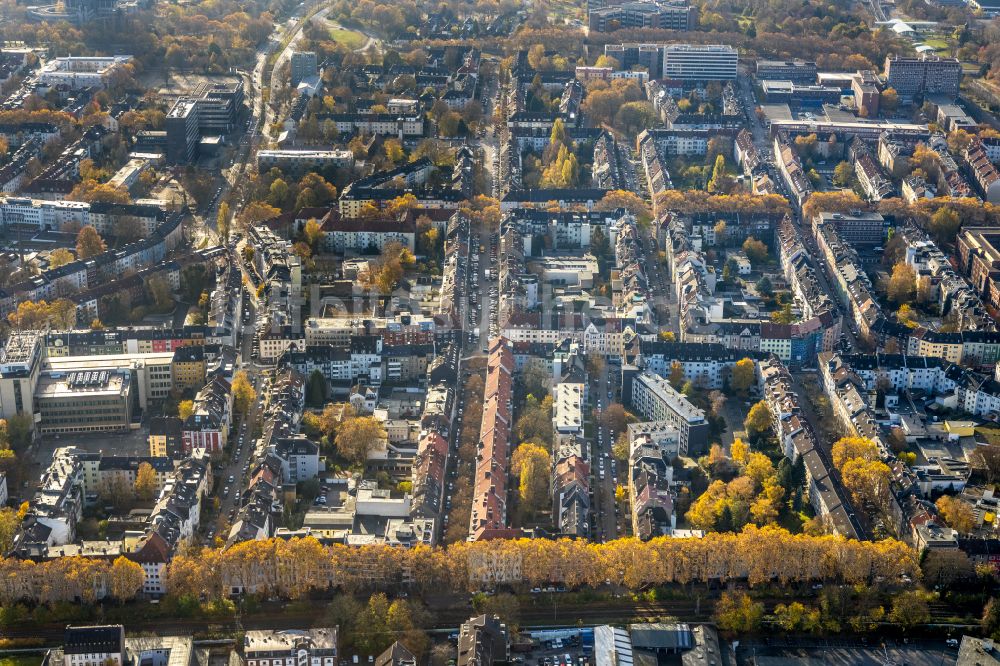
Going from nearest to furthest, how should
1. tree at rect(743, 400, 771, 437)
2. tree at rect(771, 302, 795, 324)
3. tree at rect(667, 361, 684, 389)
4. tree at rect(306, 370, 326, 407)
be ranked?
tree at rect(743, 400, 771, 437) < tree at rect(306, 370, 326, 407) < tree at rect(667, 361, 684, 389) < tree at rect(771, 302, 795, 324)

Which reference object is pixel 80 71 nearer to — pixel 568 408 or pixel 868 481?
pixel 568 408

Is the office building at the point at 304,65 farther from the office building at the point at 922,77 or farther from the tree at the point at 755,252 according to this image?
the tree at the point at 755,252

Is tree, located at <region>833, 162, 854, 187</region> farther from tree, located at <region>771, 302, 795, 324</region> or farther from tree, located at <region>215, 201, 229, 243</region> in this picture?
tree, located at <region>215, 201, 229, 243</region>

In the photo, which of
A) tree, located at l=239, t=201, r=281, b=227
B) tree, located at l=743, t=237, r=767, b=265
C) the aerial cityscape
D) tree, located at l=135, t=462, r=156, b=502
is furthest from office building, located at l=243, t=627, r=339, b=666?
tree, located at l=743, t=237, r=767, b=265

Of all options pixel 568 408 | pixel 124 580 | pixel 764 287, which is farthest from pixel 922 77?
pixel 124 580

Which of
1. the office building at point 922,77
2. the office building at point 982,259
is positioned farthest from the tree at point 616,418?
the office building at point 922,77

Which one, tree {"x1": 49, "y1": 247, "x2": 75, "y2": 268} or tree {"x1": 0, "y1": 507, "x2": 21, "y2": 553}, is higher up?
tree {"x1": 0, "y1": 507, "x2": 21, "y2": 553}
